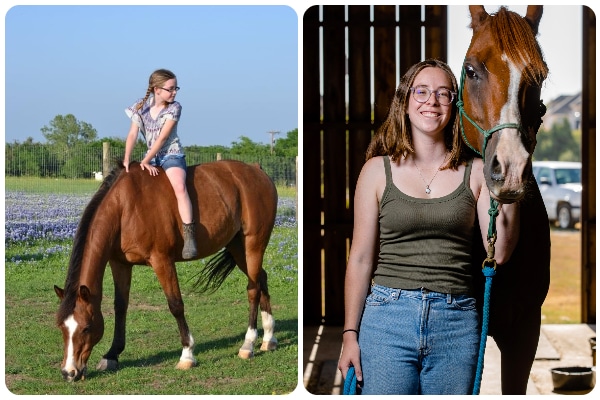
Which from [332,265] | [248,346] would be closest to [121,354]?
[248,346]

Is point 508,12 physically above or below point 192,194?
above

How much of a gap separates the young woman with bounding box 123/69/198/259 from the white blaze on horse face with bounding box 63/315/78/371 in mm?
600

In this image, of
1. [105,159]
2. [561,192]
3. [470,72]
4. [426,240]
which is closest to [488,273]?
[426,240]

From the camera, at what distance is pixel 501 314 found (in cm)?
300

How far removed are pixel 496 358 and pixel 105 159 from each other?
3.09 metres

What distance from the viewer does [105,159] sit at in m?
3.40

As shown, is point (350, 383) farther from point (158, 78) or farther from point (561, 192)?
point (561, 192)

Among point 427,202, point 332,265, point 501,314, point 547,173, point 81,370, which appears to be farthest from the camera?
point 547,173

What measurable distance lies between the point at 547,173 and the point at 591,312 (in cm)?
691

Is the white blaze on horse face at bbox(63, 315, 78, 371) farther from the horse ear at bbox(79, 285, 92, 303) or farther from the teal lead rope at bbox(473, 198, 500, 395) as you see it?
the teal lead rope at bbox(473, 198, 500, 395)

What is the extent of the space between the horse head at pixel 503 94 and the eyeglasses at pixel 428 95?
0.29ft

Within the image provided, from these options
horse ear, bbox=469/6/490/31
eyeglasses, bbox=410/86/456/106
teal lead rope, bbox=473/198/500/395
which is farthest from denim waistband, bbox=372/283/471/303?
horse ear, bbox=469/6/490/31

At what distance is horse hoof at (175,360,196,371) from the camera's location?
11.5 feet

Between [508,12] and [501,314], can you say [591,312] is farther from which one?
[508,12]
